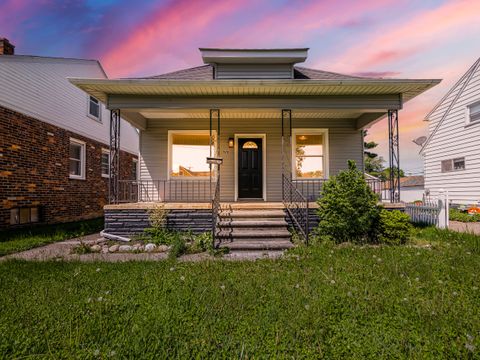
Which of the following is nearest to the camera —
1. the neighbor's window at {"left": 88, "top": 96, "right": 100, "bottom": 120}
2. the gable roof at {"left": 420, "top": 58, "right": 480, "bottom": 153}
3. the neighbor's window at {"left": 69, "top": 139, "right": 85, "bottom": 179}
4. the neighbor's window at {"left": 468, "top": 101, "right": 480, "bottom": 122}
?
the neighbor's window at {"left": 69, "top": 139, "right": 85, "bottom": 179}

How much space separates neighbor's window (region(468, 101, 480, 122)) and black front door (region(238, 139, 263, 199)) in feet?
32.3

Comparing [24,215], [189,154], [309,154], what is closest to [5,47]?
[24,215]

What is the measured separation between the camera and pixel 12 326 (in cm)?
224

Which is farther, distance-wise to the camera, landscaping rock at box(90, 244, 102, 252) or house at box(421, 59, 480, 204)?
house at box(421, 59, 480, 204)

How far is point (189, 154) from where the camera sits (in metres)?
8.52

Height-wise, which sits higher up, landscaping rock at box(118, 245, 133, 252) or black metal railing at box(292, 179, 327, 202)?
black metal railing at box(292, 179, 327, 202)

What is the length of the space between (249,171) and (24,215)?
748cm

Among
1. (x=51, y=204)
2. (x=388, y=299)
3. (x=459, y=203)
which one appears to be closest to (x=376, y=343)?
(x=388, y=299)

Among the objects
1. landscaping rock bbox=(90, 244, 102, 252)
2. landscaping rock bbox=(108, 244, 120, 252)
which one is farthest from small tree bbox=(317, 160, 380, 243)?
landscaping rock bbox=(90, 244, 102, 252)

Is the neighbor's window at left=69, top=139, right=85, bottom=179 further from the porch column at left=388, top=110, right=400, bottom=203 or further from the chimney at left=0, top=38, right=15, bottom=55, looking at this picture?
the porch column at left=388, top=110, right=400, bottom=203

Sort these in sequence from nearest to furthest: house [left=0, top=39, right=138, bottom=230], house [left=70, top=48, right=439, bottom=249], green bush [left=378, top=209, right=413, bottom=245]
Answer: green bush [left=378, top=209, right=413, bottom=245]
house [left=70, top=48, right=439, bottom=249]
house [left=0, top=39, right=138, bottom=230]

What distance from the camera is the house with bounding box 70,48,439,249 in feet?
21.8

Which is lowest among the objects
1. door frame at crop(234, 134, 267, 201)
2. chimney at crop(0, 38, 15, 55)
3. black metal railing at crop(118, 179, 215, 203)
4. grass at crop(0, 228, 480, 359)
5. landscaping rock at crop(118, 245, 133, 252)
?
landscaping rock at crop(118, 245, 133, 252)

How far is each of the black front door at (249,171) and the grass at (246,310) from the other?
15.3 feet
